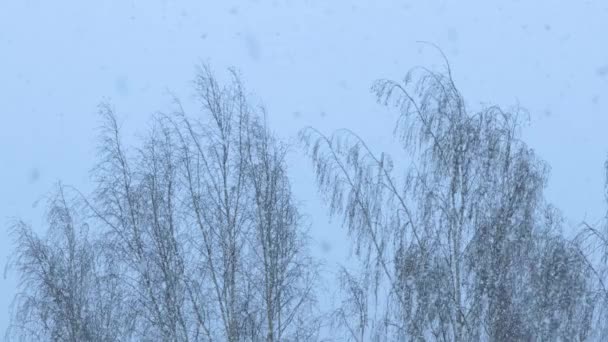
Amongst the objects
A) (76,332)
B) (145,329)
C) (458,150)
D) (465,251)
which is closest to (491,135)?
(458,150)

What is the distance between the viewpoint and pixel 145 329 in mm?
14281

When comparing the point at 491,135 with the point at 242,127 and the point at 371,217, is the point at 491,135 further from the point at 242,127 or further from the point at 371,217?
the point at 242,127

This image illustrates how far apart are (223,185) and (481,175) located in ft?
13.3

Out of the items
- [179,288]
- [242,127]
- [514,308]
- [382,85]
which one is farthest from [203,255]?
[514,308]

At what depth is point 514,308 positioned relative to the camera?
12578mm

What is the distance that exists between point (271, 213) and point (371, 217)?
1920 millimetres

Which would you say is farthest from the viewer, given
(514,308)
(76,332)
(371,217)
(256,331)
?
(76,332)

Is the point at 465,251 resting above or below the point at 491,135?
below

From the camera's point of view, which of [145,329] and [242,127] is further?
[242,127]

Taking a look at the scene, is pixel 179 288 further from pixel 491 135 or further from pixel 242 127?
pixel 491 135

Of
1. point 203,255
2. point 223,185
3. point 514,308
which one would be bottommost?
point 514,308

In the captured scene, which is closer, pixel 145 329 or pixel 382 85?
pixel 382 85

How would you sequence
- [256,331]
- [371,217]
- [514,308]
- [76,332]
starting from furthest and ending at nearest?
1. [76,332]
2. [256,331]
3. [371,217]
4. [514,308]

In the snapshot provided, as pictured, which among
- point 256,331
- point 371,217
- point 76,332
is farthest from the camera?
point 76,332
